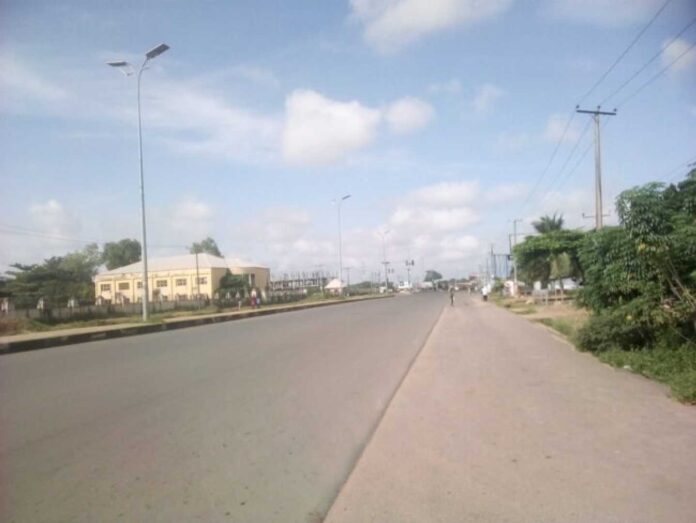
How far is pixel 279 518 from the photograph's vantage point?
161 inches

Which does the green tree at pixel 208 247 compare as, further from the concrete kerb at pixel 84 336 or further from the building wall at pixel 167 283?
the concrete kerb at pixel 84 336

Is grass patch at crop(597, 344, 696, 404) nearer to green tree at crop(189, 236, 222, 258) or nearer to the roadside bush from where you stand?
the roadside bush

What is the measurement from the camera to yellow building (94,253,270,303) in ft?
258

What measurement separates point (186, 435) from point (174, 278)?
78412 millimetres

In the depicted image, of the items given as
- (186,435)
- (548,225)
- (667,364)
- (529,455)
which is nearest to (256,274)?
(548,225)

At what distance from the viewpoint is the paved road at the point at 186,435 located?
14.4ft

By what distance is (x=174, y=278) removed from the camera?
81.8 meters

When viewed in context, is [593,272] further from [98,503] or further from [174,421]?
[98,503]

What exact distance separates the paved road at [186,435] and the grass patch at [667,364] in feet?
12.0

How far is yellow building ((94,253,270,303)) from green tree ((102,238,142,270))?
17.7 m

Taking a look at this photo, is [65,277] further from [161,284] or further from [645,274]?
[645,274]

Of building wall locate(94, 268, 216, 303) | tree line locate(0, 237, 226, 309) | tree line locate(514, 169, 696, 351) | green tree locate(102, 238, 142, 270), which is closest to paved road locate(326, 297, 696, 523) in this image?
tree line locate(514, 169, 696, 351)

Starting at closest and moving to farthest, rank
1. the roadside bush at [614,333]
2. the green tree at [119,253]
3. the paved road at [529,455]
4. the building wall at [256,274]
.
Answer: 1. the paved road at [529,455]
2. the roadside bush at [614,333]
3. the building wall at [256,274]
4. the green tree at [119,253]

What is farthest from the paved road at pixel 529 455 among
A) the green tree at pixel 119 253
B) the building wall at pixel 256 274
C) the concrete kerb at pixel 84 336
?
the green tree at pixel 119 253
